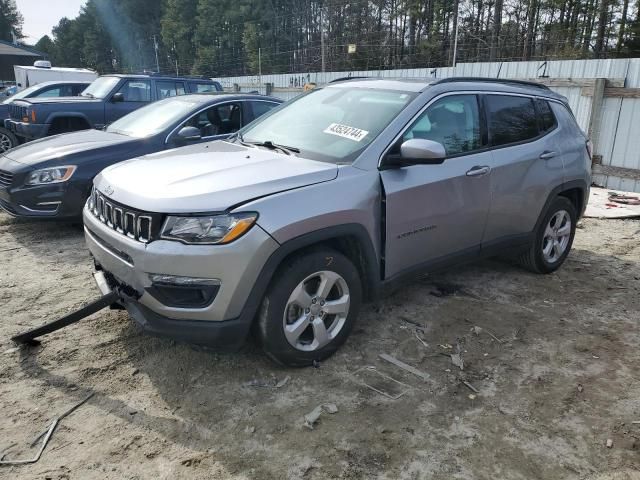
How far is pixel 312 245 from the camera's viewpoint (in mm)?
3006

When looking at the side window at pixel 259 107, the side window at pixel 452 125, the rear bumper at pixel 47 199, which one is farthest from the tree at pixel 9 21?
the side window at pixel 452 125

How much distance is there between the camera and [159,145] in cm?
576

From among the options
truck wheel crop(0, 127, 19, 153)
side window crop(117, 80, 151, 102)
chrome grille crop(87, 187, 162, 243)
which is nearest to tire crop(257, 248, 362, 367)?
chrome grille crop(87, 187, 162, 243)

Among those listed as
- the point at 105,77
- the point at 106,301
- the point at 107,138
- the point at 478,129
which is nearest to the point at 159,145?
the point at 107,138

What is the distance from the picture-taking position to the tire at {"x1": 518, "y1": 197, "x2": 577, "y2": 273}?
15.4 ft

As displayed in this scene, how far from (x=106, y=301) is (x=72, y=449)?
84 centimetres

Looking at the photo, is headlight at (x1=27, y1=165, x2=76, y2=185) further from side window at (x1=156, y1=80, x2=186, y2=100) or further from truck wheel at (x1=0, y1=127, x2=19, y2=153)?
truck wheel at (x1=0, y1=127, x2=19, y2=153)

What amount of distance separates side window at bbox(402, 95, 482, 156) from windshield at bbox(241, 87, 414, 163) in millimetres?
198

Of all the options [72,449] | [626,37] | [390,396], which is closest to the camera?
[72,449]

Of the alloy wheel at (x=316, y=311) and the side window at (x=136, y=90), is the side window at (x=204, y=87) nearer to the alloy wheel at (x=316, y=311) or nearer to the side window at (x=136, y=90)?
the side window at (x=136, y=90)

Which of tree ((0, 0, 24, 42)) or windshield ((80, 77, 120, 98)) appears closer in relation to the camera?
windshield ((80, 77, 120, 98))

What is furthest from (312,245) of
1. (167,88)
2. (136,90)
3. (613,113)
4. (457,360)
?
(613,113)

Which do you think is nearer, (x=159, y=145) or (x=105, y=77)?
(x=159, y=145)

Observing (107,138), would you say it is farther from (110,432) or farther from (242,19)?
(242,19)
